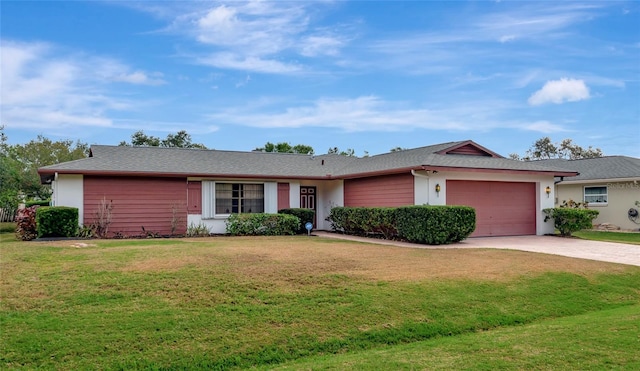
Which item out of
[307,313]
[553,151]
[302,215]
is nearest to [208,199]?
[302,215]

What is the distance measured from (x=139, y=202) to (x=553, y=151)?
4876cm

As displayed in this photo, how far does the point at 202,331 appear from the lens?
19.1ft

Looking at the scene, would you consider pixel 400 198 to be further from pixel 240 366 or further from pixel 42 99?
pixel 42 99

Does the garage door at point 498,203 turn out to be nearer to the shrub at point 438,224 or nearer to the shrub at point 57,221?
the shrub at point 438,224

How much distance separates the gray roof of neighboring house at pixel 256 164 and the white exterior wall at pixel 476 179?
347 millimetres

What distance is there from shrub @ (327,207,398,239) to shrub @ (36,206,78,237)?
9282 mm

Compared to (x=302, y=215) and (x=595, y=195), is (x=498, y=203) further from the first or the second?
(x=595, y=195)

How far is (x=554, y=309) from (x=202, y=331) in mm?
5421

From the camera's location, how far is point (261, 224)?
57.8ft

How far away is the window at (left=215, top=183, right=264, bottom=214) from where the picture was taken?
18391mm

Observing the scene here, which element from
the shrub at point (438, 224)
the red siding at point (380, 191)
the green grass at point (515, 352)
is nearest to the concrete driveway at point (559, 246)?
the shrub at point (438, 224)

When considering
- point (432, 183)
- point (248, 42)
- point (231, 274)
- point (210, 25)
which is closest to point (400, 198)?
point (432, 183)

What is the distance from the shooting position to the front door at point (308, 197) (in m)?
20.6

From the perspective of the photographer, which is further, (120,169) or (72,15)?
(120,169)
